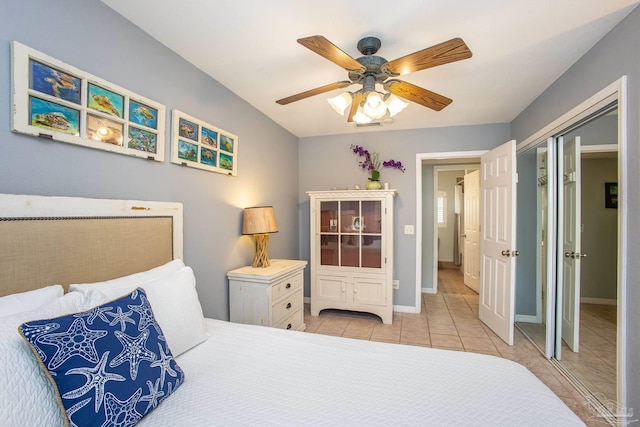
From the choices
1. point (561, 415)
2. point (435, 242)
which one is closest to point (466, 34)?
point (561, 415)

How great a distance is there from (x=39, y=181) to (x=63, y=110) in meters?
0.35

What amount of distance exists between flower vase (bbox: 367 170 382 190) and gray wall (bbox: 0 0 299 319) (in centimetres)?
122

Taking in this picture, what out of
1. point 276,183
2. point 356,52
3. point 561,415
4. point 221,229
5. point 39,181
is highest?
point 356,52

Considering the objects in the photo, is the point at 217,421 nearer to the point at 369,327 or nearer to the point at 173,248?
the point at 173,248

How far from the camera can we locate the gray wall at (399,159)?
3.50 metres

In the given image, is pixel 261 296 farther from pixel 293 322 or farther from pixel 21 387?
pixel 21 387

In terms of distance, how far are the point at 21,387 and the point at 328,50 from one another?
1676 millimetres

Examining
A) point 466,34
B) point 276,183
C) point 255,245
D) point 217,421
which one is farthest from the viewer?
point 276,183

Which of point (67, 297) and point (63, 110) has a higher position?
point (63, 110)

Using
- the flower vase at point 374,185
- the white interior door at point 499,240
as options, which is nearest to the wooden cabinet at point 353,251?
the flower vase at point 374,185

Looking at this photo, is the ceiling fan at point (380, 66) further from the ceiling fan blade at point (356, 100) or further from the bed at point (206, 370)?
the bed at point (206, 370)

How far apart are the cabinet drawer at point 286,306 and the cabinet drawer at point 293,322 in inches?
1.9

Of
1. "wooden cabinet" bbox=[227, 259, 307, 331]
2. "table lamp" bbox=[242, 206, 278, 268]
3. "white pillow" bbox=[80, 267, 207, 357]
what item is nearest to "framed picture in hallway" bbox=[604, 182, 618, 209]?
"wooden cabinet" bbox=[227, 259, 307, 331]

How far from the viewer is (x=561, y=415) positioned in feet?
2.98
